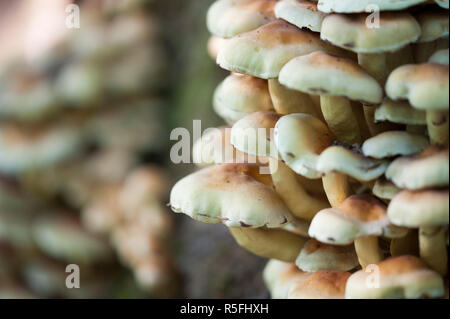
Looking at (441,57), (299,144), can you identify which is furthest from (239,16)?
(441,57)

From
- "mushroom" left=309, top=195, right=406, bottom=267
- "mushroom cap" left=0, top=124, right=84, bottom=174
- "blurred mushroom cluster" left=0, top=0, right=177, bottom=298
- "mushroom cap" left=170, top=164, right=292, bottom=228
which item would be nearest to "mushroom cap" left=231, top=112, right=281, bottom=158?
"mushroom cap" left=170, top=164, right=292, bottom=228

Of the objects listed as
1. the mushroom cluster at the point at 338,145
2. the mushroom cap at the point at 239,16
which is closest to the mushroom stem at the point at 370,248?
the mushroom cluster at the point at 338,145

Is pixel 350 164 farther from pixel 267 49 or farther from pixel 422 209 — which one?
pixel 267 49

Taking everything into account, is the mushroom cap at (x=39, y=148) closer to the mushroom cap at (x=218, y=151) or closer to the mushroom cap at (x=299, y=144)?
the mushroom cap at (x=218, y=151)

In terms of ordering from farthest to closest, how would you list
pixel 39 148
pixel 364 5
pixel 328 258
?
pixel 39 148, pixel 328 258, pixel 364 5

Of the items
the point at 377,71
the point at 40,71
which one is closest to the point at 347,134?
the point at 377,71

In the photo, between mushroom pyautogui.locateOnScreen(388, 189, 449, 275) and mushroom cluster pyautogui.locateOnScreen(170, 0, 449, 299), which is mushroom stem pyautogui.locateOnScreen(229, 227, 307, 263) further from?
mushroom pyautogui.locateOnScreen(388, 189, 449, 275)

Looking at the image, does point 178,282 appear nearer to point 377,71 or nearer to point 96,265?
point 96,265
